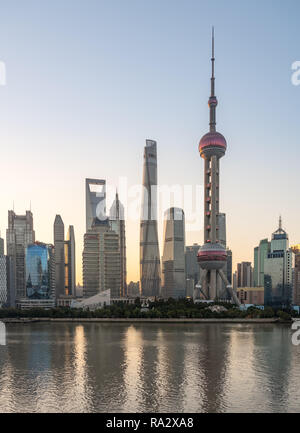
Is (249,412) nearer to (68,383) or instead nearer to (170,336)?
(68,383)

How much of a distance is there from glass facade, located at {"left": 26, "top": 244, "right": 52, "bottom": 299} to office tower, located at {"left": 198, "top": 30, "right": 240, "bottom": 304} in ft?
246

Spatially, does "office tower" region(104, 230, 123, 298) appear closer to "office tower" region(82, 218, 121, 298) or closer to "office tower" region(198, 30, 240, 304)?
"office tower" region(82, 218, 121, 298)

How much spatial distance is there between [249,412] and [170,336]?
45.6 metres

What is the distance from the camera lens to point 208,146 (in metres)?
152

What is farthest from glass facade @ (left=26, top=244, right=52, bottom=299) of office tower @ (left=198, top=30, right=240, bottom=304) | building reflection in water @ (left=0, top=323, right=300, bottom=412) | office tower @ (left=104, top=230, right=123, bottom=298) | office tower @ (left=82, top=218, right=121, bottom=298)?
building reflection in water @ (left=0, top=323, right=300, bottom=412)

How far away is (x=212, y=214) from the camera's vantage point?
151m

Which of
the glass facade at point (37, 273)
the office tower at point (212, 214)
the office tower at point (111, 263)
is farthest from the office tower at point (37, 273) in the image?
the office tower at point (212, 214)

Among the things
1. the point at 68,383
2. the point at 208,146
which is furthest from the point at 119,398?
the point at 208,146

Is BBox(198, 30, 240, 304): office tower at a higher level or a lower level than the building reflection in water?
higher

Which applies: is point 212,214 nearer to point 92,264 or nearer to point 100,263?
point 100,263

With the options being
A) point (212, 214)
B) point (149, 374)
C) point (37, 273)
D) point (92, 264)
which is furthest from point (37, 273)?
point (149, 374)

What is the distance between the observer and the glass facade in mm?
166375

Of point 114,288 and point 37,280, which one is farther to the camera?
point 114,288

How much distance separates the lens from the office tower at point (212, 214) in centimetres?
14525
